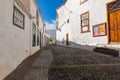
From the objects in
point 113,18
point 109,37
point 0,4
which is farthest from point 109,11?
point 0,4

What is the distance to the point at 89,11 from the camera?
10.9 meters

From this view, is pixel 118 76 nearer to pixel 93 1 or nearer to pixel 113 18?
pixel 113 18

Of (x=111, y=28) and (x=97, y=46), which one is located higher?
(x=111, y=28)

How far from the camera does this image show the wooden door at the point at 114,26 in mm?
8375

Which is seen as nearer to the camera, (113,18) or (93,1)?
(113,18)

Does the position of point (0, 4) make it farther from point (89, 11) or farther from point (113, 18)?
point (89, 11)

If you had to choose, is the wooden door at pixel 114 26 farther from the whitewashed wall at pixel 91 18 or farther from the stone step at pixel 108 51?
the stone step at pixel 108 51

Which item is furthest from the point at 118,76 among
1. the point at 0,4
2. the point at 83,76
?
the point at 0,4

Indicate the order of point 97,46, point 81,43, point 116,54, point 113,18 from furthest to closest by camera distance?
1. point 81,43
2. point 97,46
3. point 113,18
4. point 116,54

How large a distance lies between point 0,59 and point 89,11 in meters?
9.18

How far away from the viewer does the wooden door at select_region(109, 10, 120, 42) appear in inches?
330

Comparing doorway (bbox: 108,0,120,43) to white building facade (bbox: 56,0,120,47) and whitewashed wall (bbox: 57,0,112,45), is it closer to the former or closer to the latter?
white building facade (bbox: 56,0,120,47)

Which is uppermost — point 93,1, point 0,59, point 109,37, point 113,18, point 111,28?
point 93,1

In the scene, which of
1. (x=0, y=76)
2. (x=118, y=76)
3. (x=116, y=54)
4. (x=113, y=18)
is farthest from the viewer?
(x=113, y=18)
